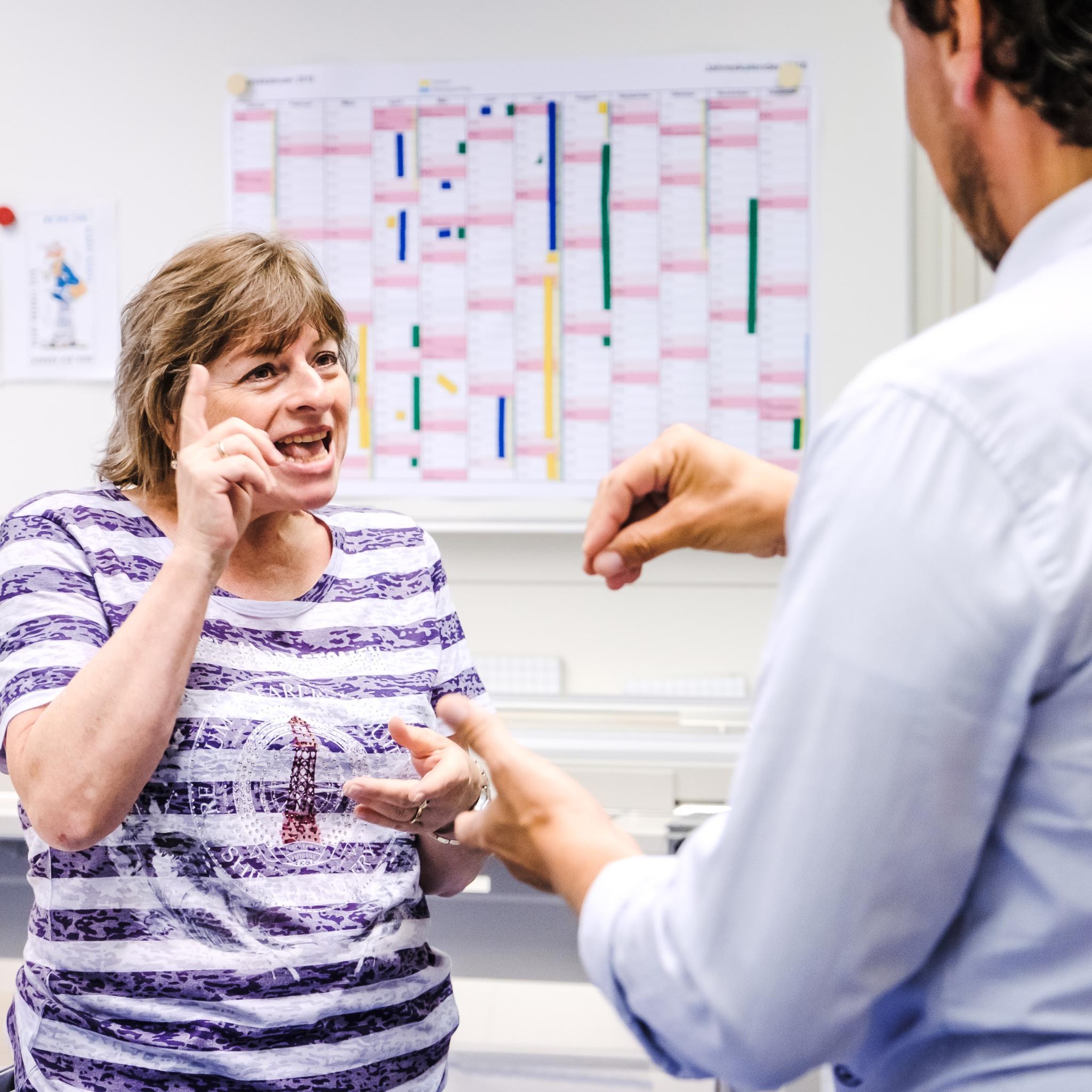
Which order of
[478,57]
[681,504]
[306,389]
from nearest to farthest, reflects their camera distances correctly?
[681,504]
[306,389]
[478,57]

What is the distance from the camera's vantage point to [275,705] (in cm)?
114

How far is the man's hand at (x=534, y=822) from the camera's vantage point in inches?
23.0

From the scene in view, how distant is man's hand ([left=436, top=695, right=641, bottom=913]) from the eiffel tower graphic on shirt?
48 cm

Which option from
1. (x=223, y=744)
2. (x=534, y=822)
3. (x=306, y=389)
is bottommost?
(x=223, y=744)

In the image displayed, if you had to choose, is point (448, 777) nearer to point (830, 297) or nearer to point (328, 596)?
point (328, 596)

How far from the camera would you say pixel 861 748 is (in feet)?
1.48

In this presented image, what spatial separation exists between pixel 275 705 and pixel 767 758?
30.2 inches

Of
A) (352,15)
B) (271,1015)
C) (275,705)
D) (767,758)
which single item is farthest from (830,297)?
(767,758)

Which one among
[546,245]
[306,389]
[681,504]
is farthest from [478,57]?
[681,504]

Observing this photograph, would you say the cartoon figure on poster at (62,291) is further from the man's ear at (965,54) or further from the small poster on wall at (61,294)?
the man's ear at (965,54)

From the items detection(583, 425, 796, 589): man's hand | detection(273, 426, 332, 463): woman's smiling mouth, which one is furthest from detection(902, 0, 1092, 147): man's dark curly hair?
detection(273, 426, 332, 463): woman's smiling mouth

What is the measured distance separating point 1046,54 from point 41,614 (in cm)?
96

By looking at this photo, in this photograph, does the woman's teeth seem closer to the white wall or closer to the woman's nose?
the woman's nose

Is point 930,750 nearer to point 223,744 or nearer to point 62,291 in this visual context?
point 223,744
